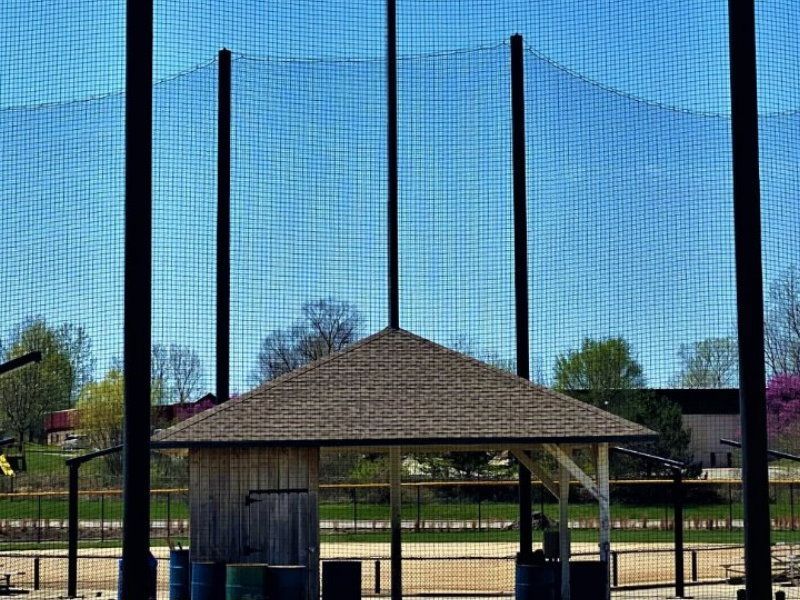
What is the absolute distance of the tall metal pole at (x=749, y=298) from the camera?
22.5 ft

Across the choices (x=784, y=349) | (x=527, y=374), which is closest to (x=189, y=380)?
(x=527, y=374)

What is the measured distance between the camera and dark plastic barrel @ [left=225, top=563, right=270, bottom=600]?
470 inches

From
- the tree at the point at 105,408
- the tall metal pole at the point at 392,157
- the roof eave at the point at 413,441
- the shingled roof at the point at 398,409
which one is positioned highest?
the tall metal pole at the point at 392,157

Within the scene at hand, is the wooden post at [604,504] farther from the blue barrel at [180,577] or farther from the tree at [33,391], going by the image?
the tree at [33,391]

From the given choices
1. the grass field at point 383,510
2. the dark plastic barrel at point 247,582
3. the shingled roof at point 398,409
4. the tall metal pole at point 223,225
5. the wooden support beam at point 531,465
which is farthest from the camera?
the grass field at point 383,510

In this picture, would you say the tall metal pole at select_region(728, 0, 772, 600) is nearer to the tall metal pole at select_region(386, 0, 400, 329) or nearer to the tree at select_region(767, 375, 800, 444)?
the tall metal pole at select_region(386, 0, 400, 329)

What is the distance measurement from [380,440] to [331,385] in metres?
1.42

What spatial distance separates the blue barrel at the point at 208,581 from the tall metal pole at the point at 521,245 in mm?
3639

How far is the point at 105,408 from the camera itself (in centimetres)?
2853

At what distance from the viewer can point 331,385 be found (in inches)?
535

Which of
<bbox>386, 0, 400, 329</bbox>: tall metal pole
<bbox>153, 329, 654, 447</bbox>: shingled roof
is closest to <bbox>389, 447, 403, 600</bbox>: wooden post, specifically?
<bbox>153, 329, 654, 447</bbox>: shingled roof

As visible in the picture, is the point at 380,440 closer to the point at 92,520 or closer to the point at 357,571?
Answer: the point at 357,571

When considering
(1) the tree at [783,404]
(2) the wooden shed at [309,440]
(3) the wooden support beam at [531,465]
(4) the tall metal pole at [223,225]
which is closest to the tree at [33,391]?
(4) the tall metal pole at [223,225]

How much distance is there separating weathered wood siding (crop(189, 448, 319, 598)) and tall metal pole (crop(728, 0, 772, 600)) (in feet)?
20.7
